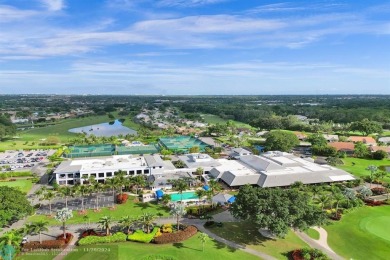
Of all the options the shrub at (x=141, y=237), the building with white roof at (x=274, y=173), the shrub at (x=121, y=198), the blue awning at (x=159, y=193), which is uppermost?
the building with white roof at (x=274, y=173)

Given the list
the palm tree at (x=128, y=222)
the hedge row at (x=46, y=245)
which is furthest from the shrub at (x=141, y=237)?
the hedge row at (x=46, y=245)

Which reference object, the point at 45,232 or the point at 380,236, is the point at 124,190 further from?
the point at 380,236

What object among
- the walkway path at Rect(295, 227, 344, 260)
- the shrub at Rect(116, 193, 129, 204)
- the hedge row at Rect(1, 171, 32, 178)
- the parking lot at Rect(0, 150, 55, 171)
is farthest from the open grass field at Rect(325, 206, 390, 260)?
the parking lot at Rect(0, 150, 55, 171)

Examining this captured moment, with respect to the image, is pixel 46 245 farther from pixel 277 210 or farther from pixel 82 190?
pixel 277 210

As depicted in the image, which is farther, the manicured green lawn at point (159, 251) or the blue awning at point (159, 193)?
the blue awning at point (159, 193)

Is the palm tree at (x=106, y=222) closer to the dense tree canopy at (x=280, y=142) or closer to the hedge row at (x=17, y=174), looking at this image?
the hedge row at (x=17, y=174)

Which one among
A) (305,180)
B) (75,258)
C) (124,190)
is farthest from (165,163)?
(75,258)

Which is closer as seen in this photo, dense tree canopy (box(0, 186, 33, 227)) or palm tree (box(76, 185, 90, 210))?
dense tree canopy (box(0, 186, 33, 227))

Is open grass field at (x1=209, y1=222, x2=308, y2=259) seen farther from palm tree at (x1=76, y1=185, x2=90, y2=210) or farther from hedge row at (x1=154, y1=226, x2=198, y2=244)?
palm tree at (x1=76, y1=185, x2=90, y2=210)
